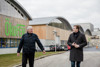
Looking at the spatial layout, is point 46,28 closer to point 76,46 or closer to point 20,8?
point 20,8

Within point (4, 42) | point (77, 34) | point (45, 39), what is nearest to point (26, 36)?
point (77, 34)

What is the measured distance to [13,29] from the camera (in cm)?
2531

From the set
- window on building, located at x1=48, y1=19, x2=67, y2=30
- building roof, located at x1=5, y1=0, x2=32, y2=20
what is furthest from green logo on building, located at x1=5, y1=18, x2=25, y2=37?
window on building, located at x1=48, y1=19, x2=67, y2=30

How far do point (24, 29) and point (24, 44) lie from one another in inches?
867

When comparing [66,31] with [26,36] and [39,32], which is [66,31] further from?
[26,36]

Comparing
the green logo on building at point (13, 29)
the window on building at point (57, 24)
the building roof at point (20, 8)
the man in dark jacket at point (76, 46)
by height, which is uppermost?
the building roof at point (20, 8)

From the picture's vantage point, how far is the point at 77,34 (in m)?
6.15

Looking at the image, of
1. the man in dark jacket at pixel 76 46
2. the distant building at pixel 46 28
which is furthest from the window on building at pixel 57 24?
the man in dark jacket at pixel 76 46

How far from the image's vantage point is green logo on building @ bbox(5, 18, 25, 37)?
23.8 m

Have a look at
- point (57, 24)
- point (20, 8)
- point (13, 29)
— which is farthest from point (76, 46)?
point (57, 24)

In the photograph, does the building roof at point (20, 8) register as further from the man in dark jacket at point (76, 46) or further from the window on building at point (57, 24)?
the man in dark jacket at point (76, 46)

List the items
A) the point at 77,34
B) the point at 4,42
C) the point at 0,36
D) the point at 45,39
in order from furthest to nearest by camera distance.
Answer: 1. the point at 45,39
2. the point at 4,42
3. the point at 0,36
4. the point at 77,34

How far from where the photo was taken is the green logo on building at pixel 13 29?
23.8 m

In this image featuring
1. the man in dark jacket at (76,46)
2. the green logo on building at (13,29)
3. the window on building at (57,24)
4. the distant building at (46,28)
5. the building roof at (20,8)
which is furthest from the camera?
the window on building at (57,24)
